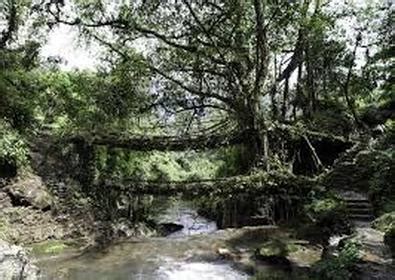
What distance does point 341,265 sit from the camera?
8.90 metres

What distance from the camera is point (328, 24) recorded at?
20.6 m

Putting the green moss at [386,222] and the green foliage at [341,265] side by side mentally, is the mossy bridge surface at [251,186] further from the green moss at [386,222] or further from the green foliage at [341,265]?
the green foliage at [341,265]

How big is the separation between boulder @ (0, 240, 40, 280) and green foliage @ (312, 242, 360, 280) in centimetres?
483

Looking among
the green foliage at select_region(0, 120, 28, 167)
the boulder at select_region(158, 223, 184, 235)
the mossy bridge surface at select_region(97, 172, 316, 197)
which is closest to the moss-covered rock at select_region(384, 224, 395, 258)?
the mossy bridge surface at select_region(97, 172, 316, 197)

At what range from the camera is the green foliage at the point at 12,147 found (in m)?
17.0

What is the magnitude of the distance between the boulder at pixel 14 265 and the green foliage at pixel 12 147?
31.5 feet

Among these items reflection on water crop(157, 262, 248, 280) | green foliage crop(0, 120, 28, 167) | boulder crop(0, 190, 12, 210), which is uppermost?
green foliage crop(0, 120, 28, 167)

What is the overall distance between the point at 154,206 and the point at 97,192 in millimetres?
7651

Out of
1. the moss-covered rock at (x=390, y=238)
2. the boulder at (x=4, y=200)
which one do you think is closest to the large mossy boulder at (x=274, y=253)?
the moss-covered rock at (x=390, y=238)

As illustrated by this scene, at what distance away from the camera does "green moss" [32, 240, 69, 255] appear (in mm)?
14277

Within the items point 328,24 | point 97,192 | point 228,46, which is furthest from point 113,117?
point 328,24

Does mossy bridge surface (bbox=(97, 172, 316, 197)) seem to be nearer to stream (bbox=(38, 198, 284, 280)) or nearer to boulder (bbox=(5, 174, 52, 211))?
stream (bbox=(38, 198, 284, 280))

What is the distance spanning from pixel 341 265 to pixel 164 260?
19.7 ft

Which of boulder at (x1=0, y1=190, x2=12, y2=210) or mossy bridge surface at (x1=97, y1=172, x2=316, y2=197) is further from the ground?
mossy bridge surface at (x1=97, y1=172, x2=316, y2=197)
